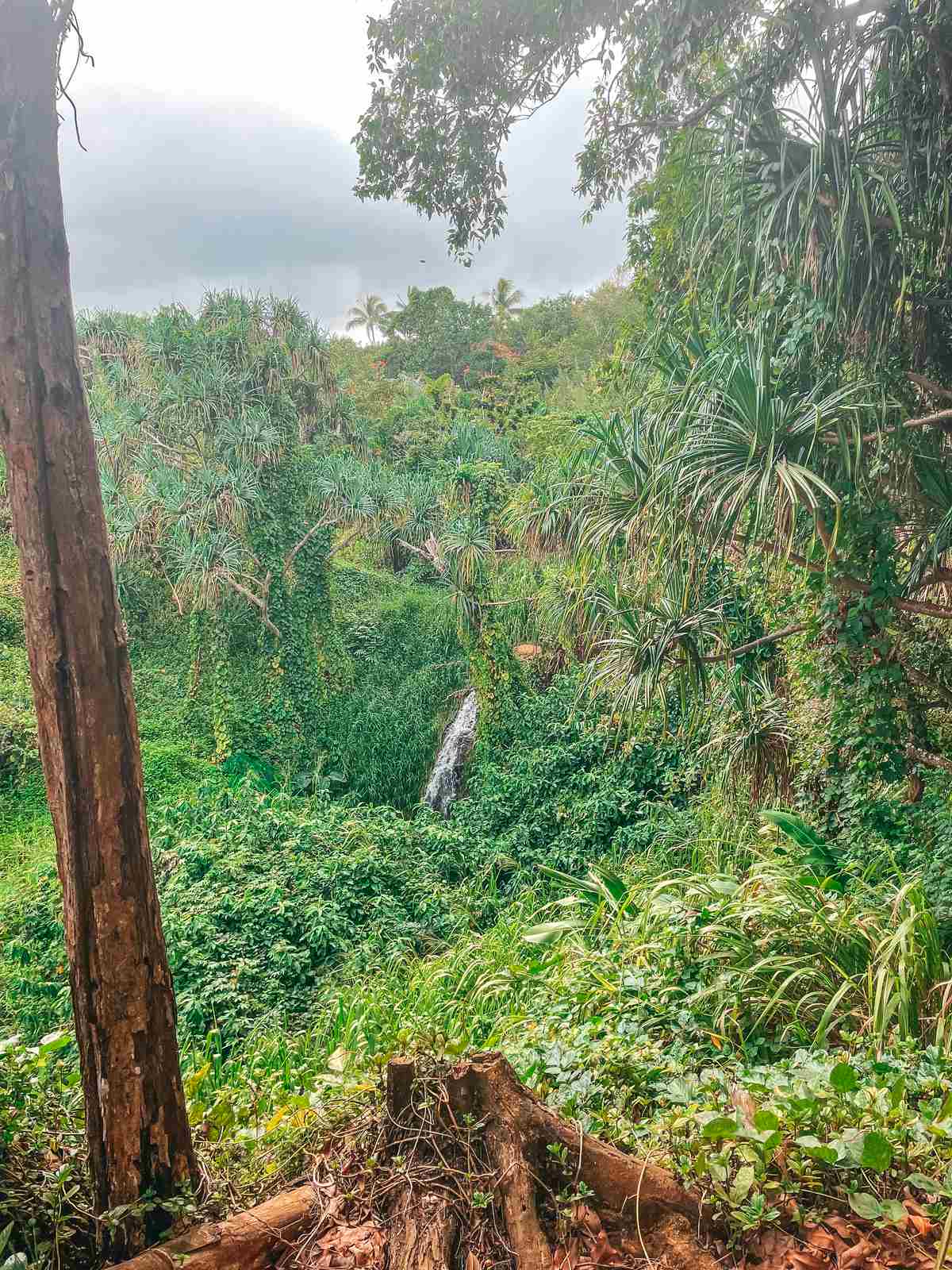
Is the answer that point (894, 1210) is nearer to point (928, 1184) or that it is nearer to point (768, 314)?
point (928, 1184)

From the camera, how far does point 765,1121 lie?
5.01 feet

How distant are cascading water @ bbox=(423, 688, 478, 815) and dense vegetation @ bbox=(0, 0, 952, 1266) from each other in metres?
0.27

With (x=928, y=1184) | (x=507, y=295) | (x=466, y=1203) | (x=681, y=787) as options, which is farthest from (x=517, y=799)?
(x=507, y=295)

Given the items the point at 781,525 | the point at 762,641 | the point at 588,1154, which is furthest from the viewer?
the point at 762,641

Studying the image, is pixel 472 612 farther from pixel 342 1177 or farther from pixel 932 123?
pixel 342 1177

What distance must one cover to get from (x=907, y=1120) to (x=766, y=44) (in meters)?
4.29

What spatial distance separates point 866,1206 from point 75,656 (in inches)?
72.2

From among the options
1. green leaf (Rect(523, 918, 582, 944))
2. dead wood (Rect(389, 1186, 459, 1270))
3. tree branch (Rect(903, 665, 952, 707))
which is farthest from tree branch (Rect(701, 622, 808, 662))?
dead wood (Rect(389, 1186, 459, 1270))

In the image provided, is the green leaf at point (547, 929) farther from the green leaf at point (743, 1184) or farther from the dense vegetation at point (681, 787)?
the green leaf at point (743, 1184)

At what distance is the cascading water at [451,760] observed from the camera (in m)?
10.1

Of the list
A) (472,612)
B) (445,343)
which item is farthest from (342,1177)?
(445,343)

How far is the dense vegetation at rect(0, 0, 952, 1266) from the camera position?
199 centimetres

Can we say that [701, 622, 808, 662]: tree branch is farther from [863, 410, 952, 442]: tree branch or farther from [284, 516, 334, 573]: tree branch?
[284, 516, 334, 573]: tree branch

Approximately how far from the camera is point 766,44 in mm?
3756
